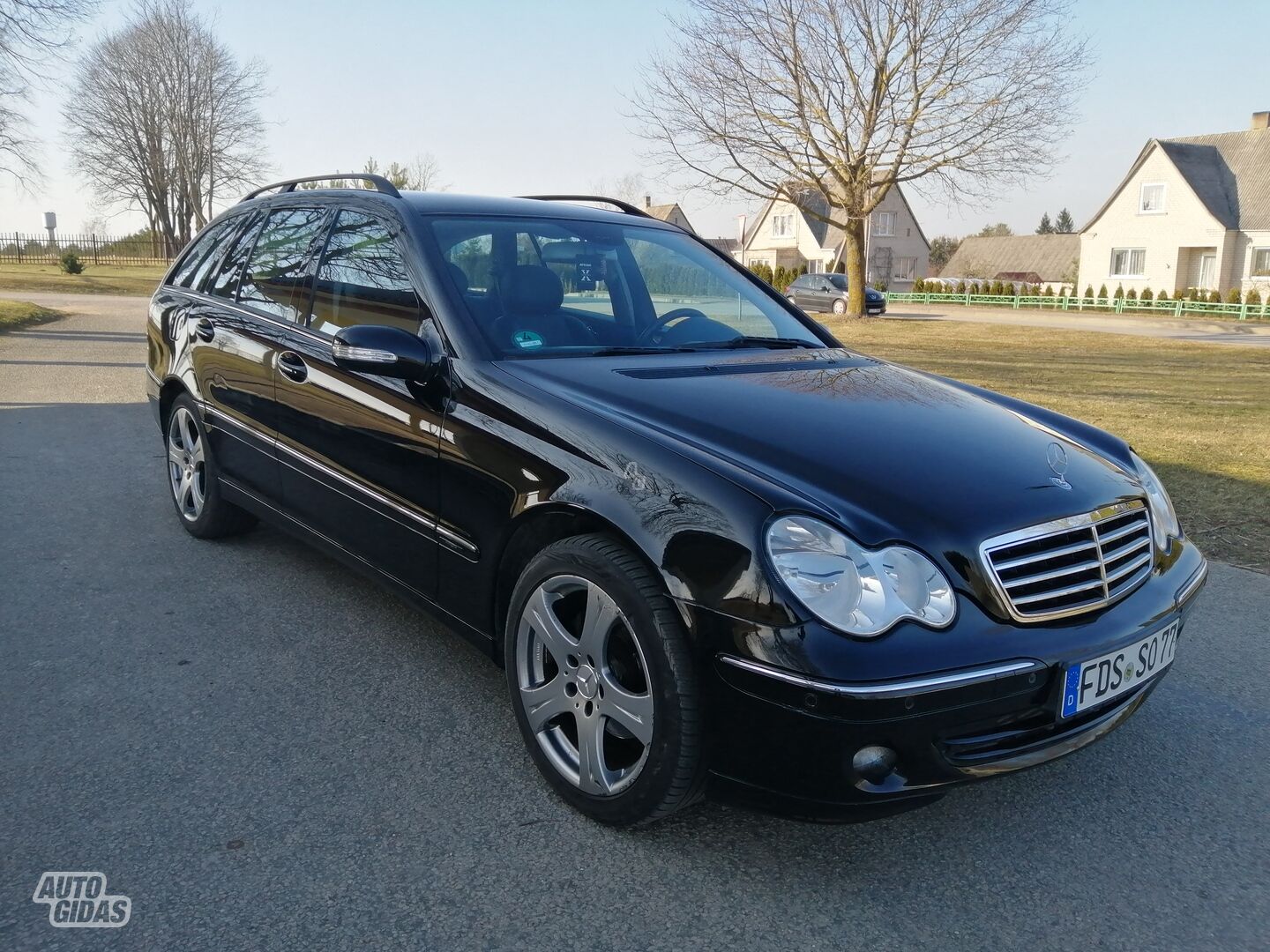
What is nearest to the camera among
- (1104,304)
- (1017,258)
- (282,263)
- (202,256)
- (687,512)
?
(687,512)

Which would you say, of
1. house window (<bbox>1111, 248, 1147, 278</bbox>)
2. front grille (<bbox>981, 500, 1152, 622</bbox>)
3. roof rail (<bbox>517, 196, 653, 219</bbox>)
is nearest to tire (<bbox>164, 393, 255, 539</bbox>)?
roof rail (<bbox>517, 196, 653, 219</bbox>)

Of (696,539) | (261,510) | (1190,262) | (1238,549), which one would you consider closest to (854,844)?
(696,539)

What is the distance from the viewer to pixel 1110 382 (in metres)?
13.3

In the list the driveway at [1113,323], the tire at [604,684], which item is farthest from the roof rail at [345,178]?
the driveway at [1113,323]

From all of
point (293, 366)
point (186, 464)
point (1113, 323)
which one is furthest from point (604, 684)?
point (1113, 323)

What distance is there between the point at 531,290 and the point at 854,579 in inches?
70.7

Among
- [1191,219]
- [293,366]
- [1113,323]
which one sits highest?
[1191,219]

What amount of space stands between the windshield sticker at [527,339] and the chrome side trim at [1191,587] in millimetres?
2046

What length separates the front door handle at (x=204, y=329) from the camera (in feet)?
15.4

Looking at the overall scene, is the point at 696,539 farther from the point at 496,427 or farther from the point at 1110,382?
the point at 1110,382

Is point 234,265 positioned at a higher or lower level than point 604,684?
higher

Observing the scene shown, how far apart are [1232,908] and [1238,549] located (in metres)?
3.42

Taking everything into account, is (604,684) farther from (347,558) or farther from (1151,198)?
(1151,198)

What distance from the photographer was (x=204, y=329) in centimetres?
477
